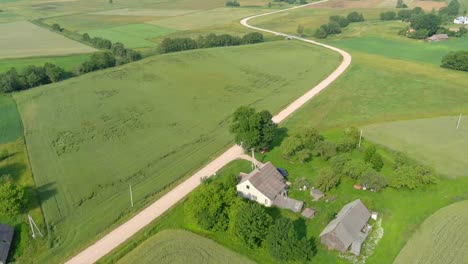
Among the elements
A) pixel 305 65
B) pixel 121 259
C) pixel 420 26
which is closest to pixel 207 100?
pixel 305 65

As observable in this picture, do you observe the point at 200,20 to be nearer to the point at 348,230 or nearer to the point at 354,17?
the point at 354,17

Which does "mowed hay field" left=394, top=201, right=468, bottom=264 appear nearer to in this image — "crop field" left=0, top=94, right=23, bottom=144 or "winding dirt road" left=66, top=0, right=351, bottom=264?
"winding dirt road" left=66, top=0, right=351, bottom=264

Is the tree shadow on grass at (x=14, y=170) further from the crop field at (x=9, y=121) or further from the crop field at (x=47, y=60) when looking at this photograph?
the crop field at (x=47, y=60)

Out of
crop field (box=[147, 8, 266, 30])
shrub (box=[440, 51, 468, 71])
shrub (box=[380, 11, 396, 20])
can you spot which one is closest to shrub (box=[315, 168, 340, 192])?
shrub (box=[440, 51, 468, 71])

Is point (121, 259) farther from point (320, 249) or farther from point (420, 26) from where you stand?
point (420, 26)

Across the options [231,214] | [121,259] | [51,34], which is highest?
[51,34]

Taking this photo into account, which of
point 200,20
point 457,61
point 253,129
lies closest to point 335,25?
point 457,61

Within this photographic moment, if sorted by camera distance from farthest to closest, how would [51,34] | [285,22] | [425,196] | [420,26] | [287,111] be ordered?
[285,22]
[51,34]
[420,26]
[287,111]
[425,196]
